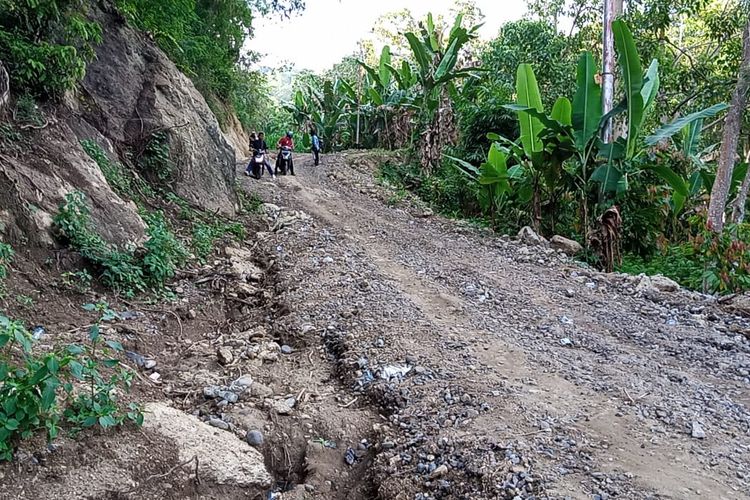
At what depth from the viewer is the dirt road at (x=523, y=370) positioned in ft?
9.05

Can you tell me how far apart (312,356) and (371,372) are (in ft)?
2.00

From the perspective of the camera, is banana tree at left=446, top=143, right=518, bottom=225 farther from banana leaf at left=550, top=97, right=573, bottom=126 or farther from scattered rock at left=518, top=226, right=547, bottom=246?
banana leaf at left=550, top=97, right=573, bottom=126

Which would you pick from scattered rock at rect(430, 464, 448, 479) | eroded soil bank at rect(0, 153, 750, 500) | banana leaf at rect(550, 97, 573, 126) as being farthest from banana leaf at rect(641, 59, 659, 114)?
scattered rock at rect(430, 464, 448, 479)

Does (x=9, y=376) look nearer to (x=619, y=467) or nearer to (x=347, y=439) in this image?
(x=347, y=439)

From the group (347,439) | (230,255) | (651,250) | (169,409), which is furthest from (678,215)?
(169,409)

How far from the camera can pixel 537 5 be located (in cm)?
1611

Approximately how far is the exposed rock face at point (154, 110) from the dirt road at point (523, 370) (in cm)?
168

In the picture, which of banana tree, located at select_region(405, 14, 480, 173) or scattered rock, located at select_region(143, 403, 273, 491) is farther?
banana tree, located at select_region(405, 14, 480, 173)

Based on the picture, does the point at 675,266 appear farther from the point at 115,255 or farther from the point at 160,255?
the point at 115,255

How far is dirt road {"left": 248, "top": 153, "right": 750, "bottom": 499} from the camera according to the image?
276 centimetres

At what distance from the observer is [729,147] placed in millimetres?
7570

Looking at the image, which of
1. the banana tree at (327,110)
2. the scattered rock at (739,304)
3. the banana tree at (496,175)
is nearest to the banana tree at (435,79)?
the banana tree at (496,175)

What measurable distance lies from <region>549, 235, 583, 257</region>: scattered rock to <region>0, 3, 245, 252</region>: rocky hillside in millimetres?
4671

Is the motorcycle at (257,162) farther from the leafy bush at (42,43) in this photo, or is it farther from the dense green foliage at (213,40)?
the leafy bush at (42,43)
